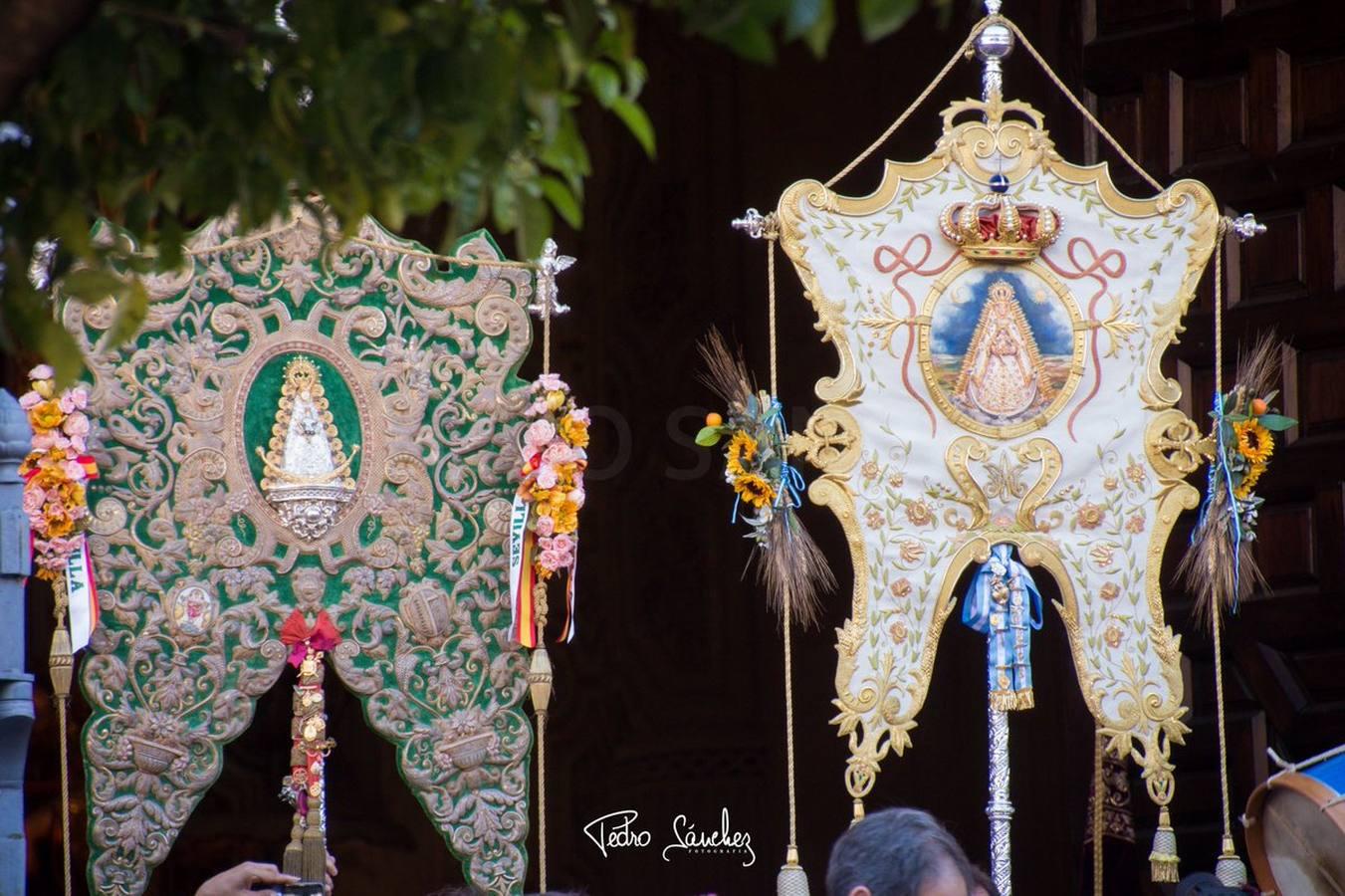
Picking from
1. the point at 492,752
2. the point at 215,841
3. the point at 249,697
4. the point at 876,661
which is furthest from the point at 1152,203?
the point at 215,841

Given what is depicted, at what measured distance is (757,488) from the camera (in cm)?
638

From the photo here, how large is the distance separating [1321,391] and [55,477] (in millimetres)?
4474

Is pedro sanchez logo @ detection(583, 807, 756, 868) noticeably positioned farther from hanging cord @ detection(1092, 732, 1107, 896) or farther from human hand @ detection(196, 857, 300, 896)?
human hand @ detection(196, 857, 300, 896)

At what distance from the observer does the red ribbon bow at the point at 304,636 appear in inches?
244

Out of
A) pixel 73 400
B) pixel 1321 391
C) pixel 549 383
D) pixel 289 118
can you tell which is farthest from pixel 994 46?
pixel 289 118

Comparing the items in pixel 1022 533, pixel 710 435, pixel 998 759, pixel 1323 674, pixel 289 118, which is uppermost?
pixel 289 118

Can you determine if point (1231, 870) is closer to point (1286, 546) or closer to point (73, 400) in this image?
point (1286, 546)

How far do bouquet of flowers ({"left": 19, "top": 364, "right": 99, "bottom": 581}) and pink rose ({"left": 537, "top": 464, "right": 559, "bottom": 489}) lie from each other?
1358 millimetres

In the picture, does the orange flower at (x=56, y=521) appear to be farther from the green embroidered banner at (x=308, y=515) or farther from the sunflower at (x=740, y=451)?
the sunflower at (x=740, y=451)

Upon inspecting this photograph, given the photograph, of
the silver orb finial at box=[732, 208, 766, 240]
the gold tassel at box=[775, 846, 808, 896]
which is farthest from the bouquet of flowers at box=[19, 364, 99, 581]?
the gold tassel at box=[775, 846, 808, 896]

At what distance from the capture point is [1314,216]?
297 inches

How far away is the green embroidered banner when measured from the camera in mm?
6199

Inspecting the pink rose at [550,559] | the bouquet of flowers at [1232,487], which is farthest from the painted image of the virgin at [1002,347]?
the pink rose at [550,559]

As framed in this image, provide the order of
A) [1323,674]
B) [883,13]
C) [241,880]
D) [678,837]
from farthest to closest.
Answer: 1. [678,837]
2. [1323,674]
3. [241,880]
4. [883,13]
